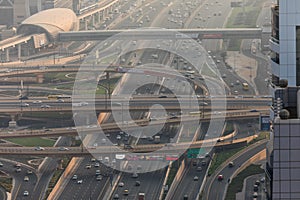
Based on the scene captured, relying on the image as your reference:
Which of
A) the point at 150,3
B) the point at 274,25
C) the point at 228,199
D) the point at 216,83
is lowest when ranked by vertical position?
the point at 150,3

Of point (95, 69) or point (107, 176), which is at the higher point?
point (107, 176)

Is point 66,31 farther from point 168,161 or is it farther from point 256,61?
point 168,161

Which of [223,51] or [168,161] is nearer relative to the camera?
[168,161]

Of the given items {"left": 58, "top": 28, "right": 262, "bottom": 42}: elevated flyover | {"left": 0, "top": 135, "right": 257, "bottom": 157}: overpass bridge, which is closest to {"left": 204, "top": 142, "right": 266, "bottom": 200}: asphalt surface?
{"left": 0, "top": 135, "right": 257, "bottom": 157}: overpass bridge

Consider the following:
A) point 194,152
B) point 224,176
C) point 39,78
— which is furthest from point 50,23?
point 224,176

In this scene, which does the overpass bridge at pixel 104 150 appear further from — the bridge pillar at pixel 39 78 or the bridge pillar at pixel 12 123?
the bridge pillar at pixel 39 78

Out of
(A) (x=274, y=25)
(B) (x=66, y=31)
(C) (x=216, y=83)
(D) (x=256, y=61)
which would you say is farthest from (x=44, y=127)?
(A) (x=274, y=25)

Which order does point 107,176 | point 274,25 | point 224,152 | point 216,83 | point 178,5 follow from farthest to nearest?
point 178,5 → point 216,83 → point 224,152 → point 107,176 → point 274,25
